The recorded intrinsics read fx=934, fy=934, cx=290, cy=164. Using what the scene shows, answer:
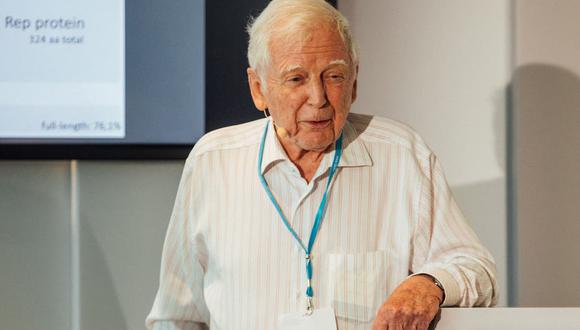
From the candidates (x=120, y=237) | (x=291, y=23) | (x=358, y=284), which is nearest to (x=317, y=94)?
(x=291, y=23)

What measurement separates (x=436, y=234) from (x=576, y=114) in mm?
1230

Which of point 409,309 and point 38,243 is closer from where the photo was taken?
point 409,309

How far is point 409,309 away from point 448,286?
20 cm

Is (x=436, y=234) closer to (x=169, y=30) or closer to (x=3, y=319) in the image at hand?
(x=169, y=30)

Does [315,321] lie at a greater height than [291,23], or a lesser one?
lesser

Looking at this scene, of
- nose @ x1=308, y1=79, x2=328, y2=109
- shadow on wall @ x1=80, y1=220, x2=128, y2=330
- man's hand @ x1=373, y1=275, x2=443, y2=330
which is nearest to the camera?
man's hand @ x1=373, y1=275, x2=443, y2=330

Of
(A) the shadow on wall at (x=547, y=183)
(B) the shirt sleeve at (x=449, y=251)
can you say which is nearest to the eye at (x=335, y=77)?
(B) the shirt sleeve at (x=449, y=251)

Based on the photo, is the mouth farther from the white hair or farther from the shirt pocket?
the shirt pocket

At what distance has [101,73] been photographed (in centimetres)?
278

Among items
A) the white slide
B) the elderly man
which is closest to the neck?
the elderly man

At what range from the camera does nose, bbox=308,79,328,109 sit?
183cm

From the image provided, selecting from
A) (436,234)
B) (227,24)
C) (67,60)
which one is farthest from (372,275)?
(67,60)

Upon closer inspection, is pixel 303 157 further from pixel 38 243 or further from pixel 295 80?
pixel 38 243

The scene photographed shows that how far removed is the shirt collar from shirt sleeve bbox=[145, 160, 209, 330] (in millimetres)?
173
